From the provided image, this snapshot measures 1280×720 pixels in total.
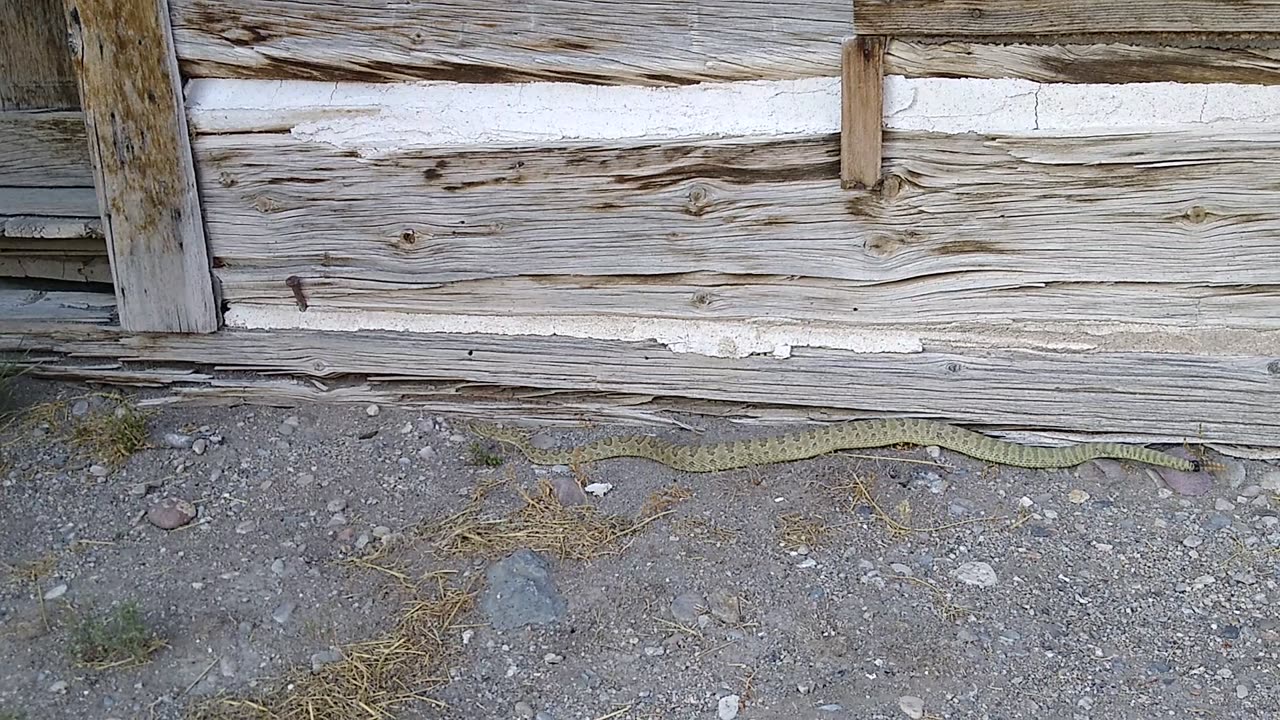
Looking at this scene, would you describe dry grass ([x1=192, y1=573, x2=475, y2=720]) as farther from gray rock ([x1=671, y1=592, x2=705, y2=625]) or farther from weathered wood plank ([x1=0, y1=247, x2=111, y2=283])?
weathered wood plank ([x1=0, y1=247, x2=111, y2=283])

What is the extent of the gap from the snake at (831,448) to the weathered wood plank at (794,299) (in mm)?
481

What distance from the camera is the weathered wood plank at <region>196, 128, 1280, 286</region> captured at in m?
4.21

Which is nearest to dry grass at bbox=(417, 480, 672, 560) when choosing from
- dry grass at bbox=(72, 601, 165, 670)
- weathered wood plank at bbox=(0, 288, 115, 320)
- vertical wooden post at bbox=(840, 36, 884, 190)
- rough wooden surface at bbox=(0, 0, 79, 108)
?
dry grass at bbox=(72, 601, 165, 670)

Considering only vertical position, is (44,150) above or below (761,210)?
above

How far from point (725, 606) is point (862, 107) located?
71.9 inches

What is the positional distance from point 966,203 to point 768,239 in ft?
2.49

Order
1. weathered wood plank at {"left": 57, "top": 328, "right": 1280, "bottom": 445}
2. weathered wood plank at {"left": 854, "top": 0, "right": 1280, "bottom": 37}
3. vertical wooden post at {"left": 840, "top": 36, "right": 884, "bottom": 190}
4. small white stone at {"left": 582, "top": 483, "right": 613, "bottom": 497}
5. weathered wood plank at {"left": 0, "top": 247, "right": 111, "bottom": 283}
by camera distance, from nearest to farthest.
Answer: weathered wood plank at {"left": 854, "top": 0, "right": 1280, "bottom": 37} → vertical wooden post at {"left": 840, "top": 36, "right": 884, "bottom": 190} → weathered wood plank at {"left": 57, "top": 328, "right": 1280, "bottom": 445} → small white stone at {"left": 582, "top": 483, "right": 613, "bottom": 497} → weathered wood plank at {"left": 0, "top": 247, "right": 111, "bottom": 283}

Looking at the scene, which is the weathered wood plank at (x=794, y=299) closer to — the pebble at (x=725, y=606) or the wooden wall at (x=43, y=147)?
the wooden wall at (x=43, y=147)

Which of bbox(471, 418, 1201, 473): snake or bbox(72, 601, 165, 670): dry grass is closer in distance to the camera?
bbox(72, 601, 165, 670): dry grass

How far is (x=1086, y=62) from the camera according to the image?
4.02m

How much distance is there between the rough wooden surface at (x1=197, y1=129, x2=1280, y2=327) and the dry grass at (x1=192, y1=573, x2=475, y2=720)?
152cm

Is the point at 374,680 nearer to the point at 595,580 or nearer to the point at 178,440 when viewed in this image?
the point at 595,580

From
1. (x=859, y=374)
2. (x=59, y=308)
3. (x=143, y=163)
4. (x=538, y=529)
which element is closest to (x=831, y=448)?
(x=859, y=374)

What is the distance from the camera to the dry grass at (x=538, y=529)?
14.1 feet
